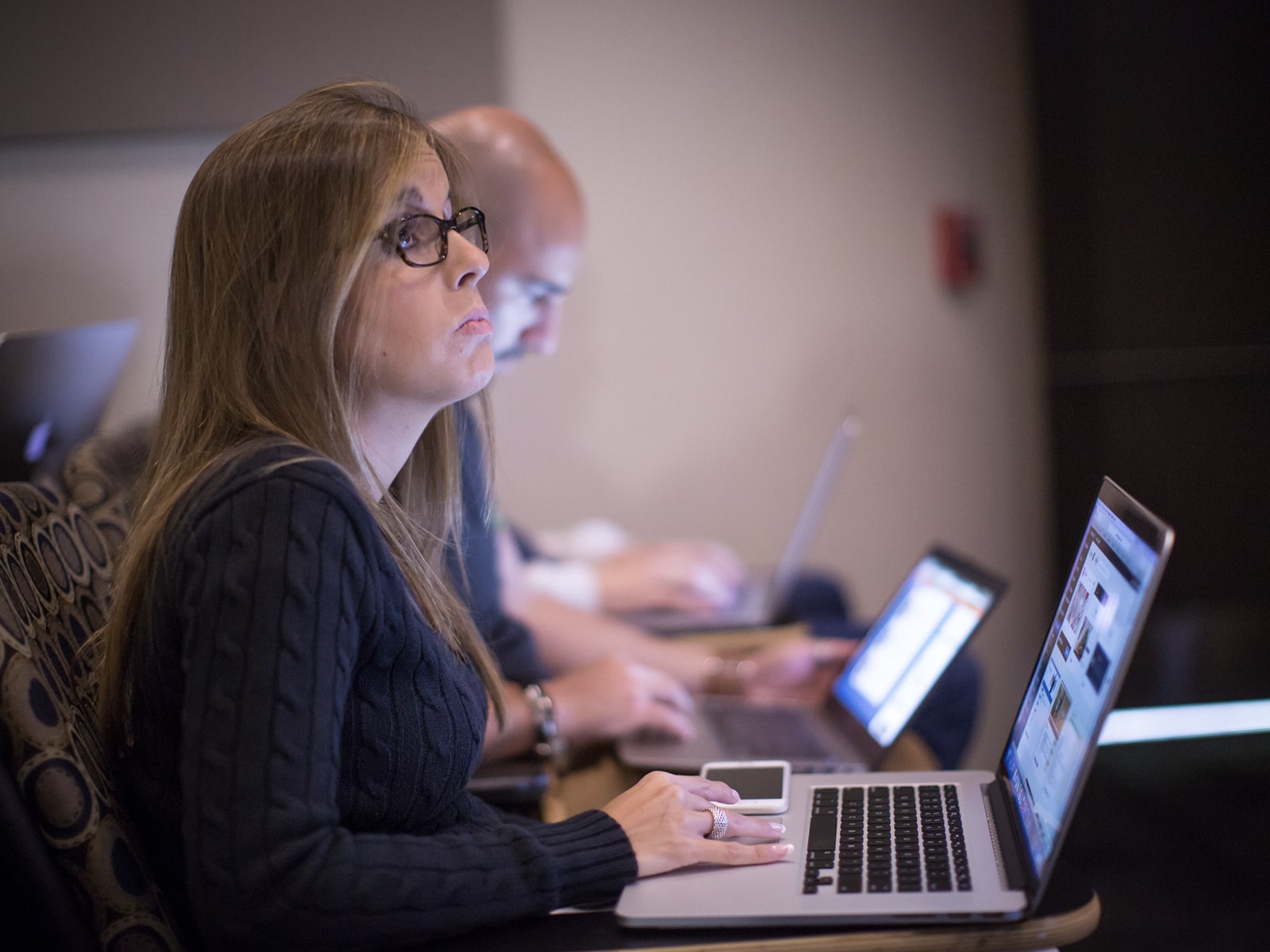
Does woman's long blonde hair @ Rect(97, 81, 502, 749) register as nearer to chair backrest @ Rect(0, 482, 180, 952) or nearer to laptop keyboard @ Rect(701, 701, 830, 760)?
chair backrest @ Rect(0, 482, 180, 952)

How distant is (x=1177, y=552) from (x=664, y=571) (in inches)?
56.7

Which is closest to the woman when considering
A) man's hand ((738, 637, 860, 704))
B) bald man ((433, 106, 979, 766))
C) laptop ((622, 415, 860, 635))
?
bald man ((433, 106, 979, 766))

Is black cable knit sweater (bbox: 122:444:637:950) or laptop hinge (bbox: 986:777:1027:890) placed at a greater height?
black cable knit sweater (bbox: 122:444:637:950)

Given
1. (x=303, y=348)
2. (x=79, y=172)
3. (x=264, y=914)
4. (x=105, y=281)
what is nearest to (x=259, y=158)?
(x=303, y=348)

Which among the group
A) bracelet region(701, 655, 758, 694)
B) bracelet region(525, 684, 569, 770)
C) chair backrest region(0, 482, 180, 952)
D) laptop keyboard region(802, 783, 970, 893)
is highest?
chair backrest region(0, 482, 180, 952)

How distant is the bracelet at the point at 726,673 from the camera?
184 cm

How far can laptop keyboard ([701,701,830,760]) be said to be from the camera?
152cm

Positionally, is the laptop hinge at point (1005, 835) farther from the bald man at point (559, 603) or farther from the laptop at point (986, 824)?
the bald man at point (559, 603)

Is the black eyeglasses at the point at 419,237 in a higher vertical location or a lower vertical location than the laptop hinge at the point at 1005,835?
higher

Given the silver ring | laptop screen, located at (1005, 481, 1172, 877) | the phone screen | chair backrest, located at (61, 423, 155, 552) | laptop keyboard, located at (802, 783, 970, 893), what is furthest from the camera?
chair backrest, located at (61, 423, 155, 552)

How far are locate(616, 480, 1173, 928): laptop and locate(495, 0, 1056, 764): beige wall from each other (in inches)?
82.5

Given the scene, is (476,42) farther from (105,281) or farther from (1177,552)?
(1177,552)

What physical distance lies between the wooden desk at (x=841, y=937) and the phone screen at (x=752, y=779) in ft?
0.88

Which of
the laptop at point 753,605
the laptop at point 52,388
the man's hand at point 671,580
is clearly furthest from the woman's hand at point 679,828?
the man's hand at point 671,580
